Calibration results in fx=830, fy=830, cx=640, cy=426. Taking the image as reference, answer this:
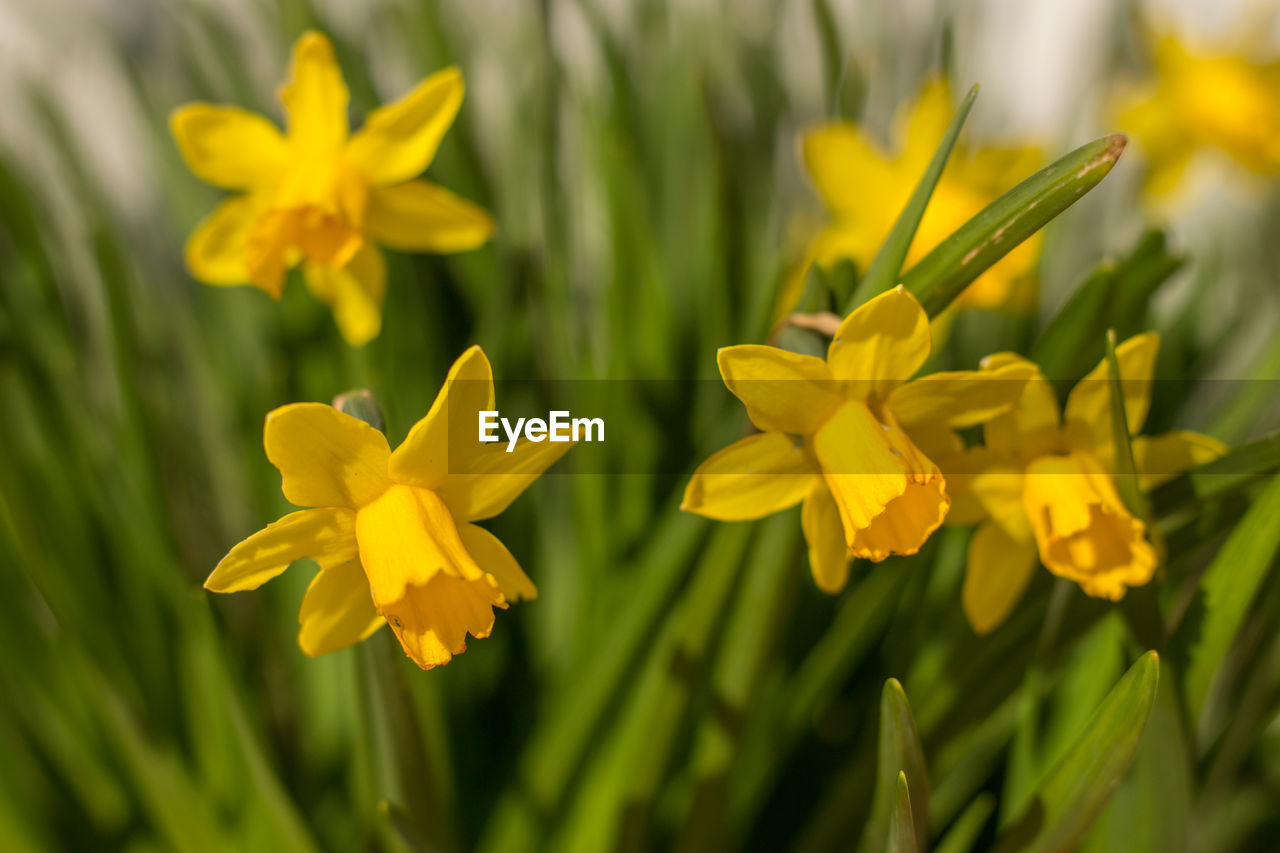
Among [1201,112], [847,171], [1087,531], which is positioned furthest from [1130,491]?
[1201,112]

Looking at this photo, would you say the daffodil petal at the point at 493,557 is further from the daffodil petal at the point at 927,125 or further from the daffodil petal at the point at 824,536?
the daffodil petal at the point at 927,125

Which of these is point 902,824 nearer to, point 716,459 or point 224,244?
point 716,459

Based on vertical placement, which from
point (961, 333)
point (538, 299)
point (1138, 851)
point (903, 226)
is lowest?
point (1138, 851)

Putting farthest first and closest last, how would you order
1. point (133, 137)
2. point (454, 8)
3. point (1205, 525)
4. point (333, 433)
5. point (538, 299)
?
1. point (133, 137)
2. point (454, 8)
3. point (538, 299)
4. point (1205, 525)
5. point (333, 433)

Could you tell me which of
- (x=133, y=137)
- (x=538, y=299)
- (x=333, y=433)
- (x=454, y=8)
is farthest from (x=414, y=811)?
(x=133, y=137)

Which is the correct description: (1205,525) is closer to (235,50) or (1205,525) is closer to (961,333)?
(961,333)

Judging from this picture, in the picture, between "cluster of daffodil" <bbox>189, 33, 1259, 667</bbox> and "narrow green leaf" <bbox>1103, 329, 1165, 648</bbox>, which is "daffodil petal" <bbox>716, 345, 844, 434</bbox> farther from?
"narrow green leaf" <bbox>1103, 329, 1165, 648</bbox>
